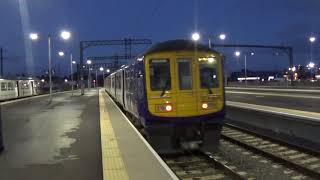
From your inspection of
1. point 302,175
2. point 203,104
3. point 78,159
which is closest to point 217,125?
point 203,104

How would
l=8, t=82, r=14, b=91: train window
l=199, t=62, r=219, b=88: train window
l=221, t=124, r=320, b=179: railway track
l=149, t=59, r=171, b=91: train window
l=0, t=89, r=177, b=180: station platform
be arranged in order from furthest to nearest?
l=8, t=82, r=14, b=91: train window
l=199, t=62, r=219, b=88: train window
l=149, t=59, r=171, b=91: train window
l=221, t=124, r=320, b=179: railway track
l=0, t=89, r=177, b=180: station platform

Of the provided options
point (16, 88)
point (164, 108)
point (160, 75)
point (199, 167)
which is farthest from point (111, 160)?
point (16, 88)

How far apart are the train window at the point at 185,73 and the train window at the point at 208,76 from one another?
1.06ft

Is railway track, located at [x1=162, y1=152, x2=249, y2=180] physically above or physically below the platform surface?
below

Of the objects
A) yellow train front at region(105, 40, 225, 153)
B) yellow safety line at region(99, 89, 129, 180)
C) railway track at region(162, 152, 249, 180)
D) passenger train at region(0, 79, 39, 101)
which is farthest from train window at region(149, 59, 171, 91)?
passenger train at region(0, 79, 39, 101)

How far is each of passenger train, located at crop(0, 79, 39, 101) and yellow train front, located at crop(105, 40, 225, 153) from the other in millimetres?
41221

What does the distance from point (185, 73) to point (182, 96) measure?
2.14 feet

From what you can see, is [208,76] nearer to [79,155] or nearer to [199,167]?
[199,167]

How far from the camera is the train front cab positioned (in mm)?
14562

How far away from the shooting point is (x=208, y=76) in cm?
1484

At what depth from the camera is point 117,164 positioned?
1046cm

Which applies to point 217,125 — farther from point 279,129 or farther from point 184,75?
point 279,129

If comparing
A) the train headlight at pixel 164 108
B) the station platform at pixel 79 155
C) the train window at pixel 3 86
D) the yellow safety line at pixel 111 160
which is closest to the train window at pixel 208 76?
the train headlight at pixel 164 108

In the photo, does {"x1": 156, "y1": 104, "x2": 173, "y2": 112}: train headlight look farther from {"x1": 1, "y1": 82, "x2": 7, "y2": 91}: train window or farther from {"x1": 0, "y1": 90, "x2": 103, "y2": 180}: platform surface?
{"x1": 1, "y1": 82, "x2": 7, "y2": 91}: train window
